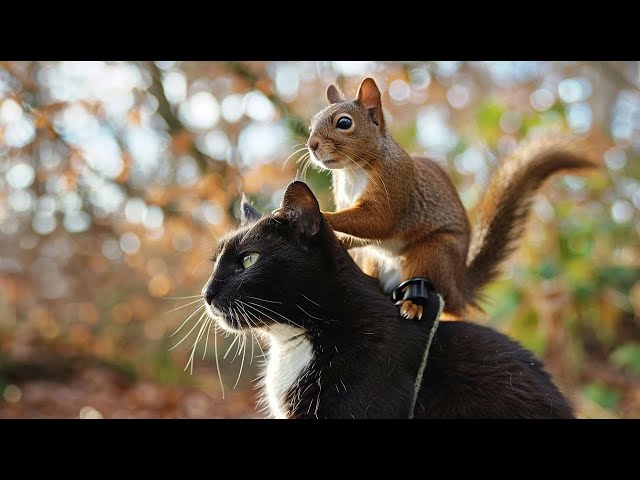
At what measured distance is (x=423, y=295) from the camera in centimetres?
206

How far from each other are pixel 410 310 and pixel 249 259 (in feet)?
1.81

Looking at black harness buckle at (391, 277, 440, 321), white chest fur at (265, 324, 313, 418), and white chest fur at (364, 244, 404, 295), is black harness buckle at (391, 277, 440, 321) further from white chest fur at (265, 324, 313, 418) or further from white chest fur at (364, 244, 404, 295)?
A: white chest fur at (265, 324, 313, 418)

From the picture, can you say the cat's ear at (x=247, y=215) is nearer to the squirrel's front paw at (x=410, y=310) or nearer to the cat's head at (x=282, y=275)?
the cat's head at (x=282, y=275)

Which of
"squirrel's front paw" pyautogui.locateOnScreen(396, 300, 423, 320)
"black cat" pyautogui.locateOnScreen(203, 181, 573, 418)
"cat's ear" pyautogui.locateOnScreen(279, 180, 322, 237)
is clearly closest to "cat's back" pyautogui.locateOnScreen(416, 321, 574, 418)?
"black cat" pyautogui.locateOnScreen(203, 181, 573, 418)

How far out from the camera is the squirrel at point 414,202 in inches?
87.2

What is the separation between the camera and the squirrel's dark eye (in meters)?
2.23

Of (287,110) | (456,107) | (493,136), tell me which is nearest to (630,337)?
(493,136)

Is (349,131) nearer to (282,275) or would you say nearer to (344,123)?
(344,123)

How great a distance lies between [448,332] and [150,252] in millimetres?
7205

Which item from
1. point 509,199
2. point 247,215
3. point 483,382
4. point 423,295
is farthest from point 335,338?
point 509,199

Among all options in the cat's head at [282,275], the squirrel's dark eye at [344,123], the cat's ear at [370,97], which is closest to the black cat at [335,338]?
the cat's head at [282,275]

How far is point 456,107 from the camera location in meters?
11.0
